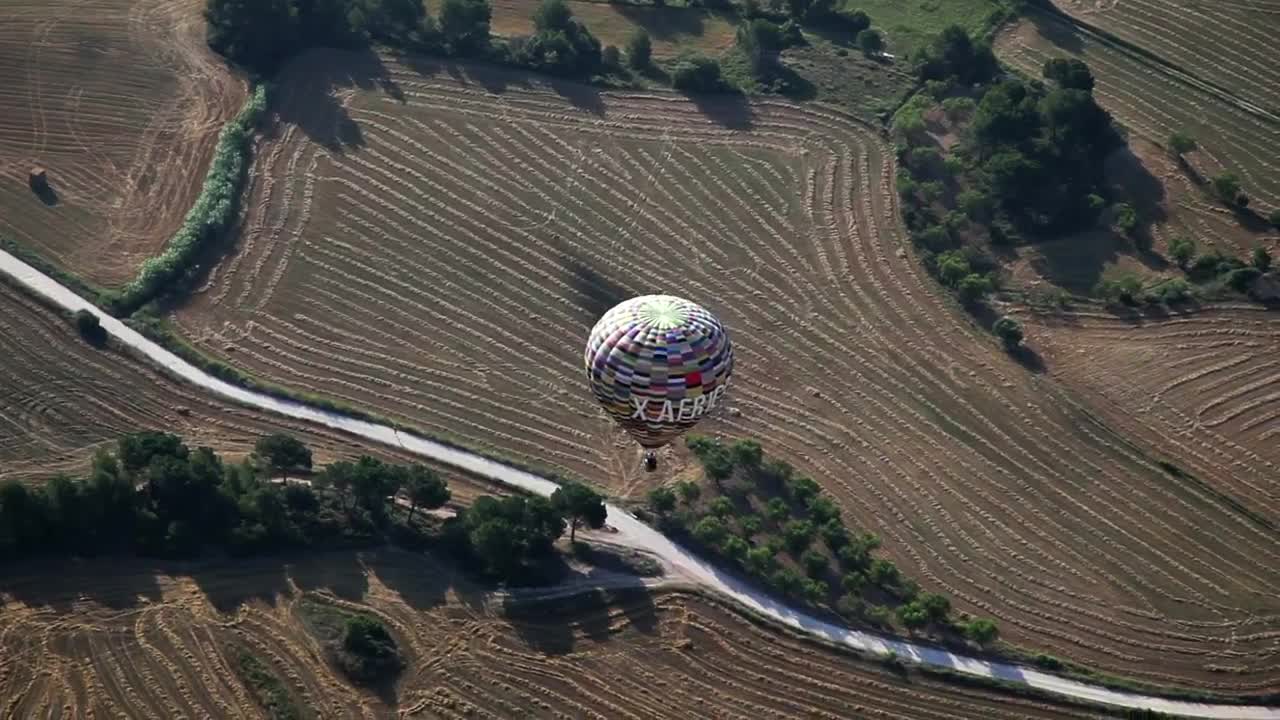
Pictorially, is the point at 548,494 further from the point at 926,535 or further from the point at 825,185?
the point at 825,185

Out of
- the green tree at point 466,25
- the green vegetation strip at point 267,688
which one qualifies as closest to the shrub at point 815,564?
the green vegetation strip at point 267,688

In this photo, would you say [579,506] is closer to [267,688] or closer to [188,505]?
[267,688]

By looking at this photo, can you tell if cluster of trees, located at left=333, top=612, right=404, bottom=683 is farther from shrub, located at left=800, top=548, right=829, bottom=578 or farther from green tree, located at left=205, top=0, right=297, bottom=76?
green tree, located at left=205, top=0, right=297, bottom=76

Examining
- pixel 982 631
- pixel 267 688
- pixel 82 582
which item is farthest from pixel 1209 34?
pixel 82 582

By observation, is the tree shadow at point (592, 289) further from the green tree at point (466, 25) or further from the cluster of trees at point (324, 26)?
the cluster of trees at point (324, 26)

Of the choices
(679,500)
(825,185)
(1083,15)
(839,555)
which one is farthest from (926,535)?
(1083,15)

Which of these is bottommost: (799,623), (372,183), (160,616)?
(799,623)
